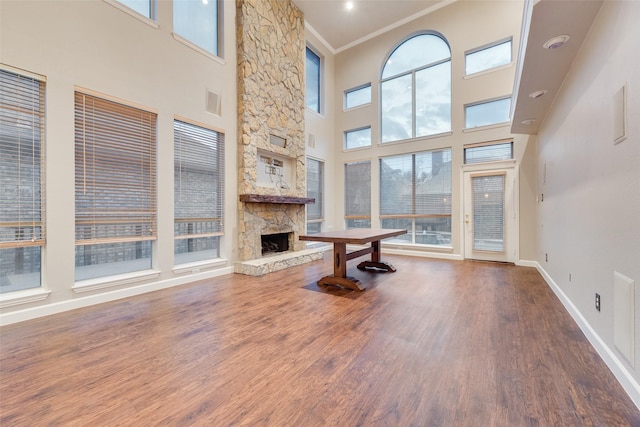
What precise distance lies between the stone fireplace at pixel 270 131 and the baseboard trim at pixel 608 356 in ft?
13.0

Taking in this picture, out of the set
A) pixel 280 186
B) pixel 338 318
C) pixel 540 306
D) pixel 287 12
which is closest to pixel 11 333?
pixel 338 318

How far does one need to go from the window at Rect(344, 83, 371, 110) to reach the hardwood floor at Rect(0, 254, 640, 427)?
5888mm

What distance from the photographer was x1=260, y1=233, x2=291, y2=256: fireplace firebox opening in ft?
18.3

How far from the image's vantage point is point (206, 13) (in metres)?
4.53

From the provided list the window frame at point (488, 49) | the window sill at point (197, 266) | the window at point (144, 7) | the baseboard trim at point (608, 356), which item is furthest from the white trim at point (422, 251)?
the window at point (144, 7)

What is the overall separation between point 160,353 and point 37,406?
0.66m

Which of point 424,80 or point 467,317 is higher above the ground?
point 424,80

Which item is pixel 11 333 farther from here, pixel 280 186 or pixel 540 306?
pixel 540 306

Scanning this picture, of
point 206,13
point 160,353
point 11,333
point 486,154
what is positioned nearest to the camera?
point 160,353

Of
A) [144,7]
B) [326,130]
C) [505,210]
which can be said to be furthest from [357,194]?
[144,7]

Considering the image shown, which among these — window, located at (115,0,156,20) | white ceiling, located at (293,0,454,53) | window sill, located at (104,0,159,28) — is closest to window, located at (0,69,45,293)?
window sill, located at (104,0,159,28)

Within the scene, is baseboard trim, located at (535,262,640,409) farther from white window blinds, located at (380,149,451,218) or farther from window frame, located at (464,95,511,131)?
window frame, located at (464,95,511,131)

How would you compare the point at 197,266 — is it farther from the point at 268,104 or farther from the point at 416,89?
the point at 416,89

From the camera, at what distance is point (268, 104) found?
532 cm
